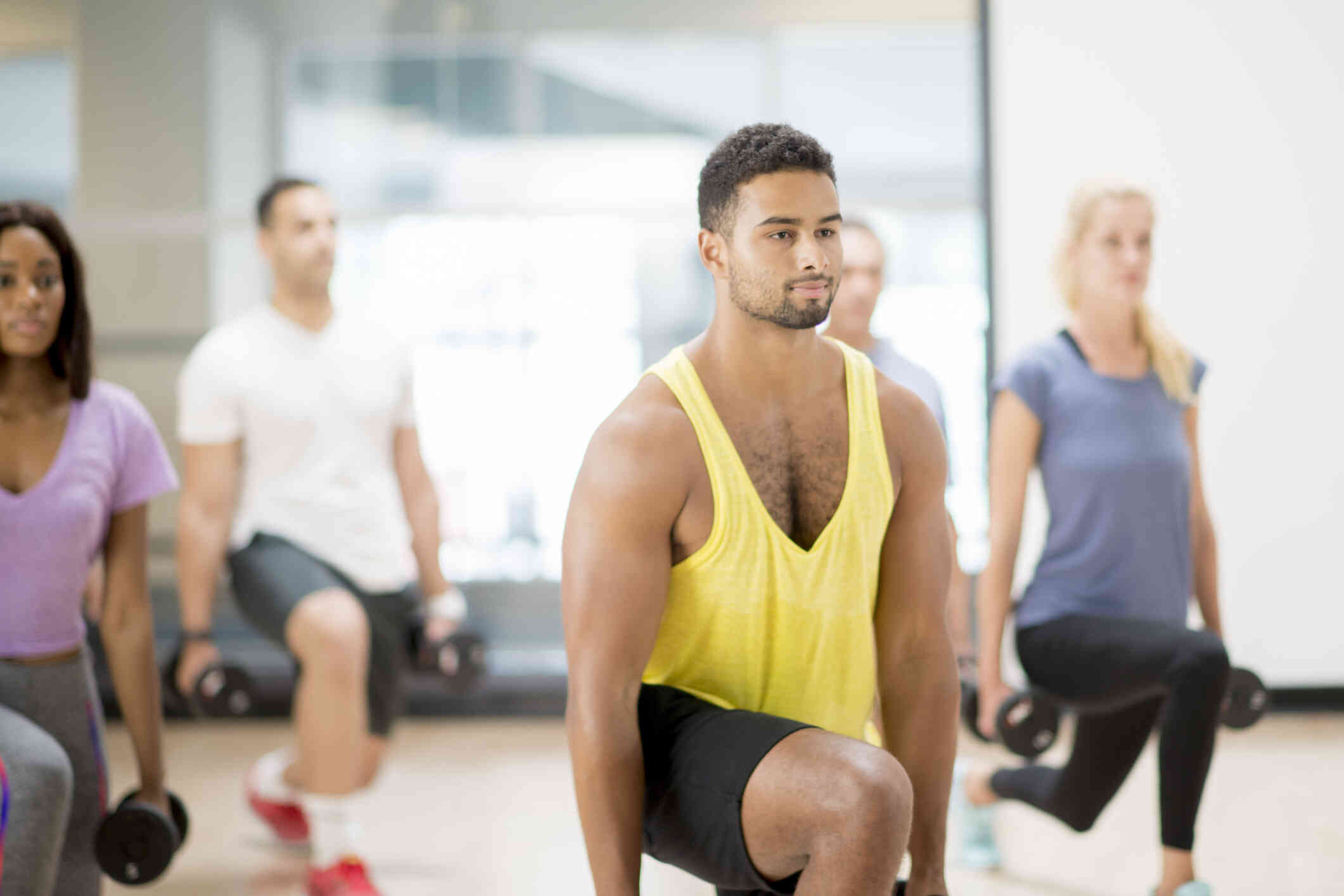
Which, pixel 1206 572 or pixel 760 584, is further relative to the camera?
pixel 1206 572

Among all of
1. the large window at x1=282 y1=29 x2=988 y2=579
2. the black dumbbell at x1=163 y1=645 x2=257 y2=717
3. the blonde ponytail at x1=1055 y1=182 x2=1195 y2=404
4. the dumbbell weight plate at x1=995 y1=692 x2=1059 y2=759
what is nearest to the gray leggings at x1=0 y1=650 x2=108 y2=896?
the black dumbbell at x1=163 y1=645 x2=257 y2=717

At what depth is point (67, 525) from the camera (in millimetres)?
2385

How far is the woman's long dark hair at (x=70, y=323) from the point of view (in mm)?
2467

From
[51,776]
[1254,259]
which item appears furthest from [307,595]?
[1254,259]

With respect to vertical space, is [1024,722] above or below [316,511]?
below

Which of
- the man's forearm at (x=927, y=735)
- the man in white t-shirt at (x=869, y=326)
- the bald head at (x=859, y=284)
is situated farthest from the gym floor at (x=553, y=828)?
the man's forearm at (x=927, y=735)

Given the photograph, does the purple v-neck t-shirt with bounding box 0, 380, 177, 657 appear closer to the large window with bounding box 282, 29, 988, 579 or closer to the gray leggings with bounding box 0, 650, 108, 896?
the gray leggings with bounding box 0, 650, 108, 896

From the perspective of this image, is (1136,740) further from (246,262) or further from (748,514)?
(246,262)

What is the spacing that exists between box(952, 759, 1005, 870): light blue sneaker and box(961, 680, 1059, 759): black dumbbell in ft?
1.65

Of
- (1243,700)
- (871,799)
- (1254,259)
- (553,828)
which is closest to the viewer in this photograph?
(871,799)

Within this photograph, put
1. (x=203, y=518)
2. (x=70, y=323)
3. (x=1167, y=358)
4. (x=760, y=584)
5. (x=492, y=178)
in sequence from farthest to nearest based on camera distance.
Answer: (x=492, y=178), (x=203, y=518), (x=1167, y=358), (x=70, y=323), (x=760, y=584)

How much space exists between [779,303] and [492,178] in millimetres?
3938

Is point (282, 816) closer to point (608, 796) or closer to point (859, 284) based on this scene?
point (859, 284)

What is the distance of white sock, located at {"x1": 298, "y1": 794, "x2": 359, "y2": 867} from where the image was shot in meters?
3.22
